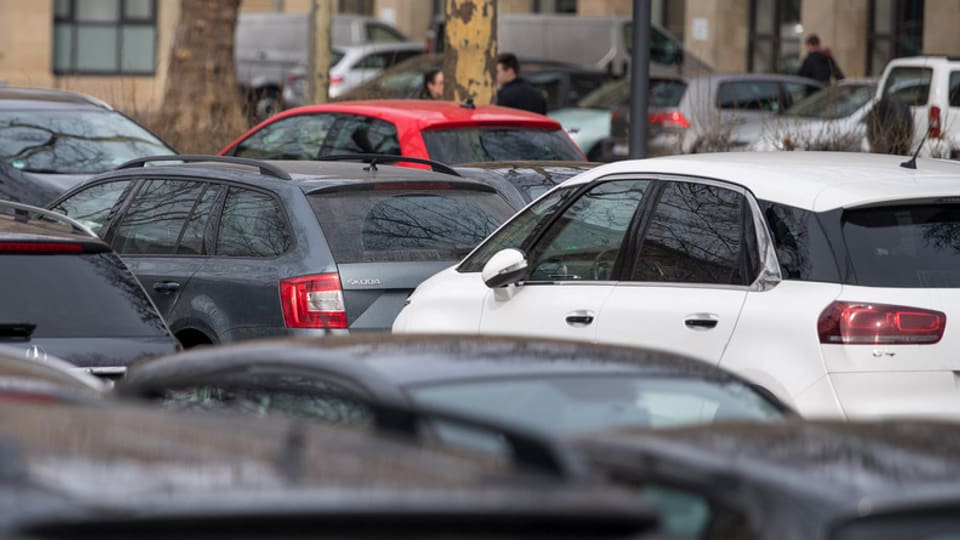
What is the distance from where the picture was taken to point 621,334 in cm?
712

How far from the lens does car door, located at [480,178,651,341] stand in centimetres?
738

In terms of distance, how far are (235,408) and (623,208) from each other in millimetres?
3240

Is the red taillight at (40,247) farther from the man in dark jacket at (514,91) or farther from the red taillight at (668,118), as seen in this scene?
the red taillight at (668,118)

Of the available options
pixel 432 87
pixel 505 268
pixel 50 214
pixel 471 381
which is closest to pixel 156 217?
pixel 50 214

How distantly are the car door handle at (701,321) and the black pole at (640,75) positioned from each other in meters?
5.85

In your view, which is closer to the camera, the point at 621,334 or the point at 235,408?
the point at 235,408

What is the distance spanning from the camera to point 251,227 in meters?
8.81

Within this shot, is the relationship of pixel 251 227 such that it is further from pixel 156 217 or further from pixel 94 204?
pixel 94 204

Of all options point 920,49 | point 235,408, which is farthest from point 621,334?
point 920,49

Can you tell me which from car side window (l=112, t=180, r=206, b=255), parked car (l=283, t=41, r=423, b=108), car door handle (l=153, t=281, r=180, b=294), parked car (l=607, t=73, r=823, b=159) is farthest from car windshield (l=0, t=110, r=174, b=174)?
parked car (l=283, t=41, r=423, b=108)

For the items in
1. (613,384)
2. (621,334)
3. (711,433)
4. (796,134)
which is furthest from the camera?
(796,134)

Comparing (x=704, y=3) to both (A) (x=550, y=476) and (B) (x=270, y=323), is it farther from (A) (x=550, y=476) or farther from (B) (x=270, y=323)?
(A) (x=550, y=476)

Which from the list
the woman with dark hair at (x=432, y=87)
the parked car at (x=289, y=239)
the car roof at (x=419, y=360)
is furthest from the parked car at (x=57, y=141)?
the car roof at (x=419, y=360)

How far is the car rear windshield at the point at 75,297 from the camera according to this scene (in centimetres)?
642
